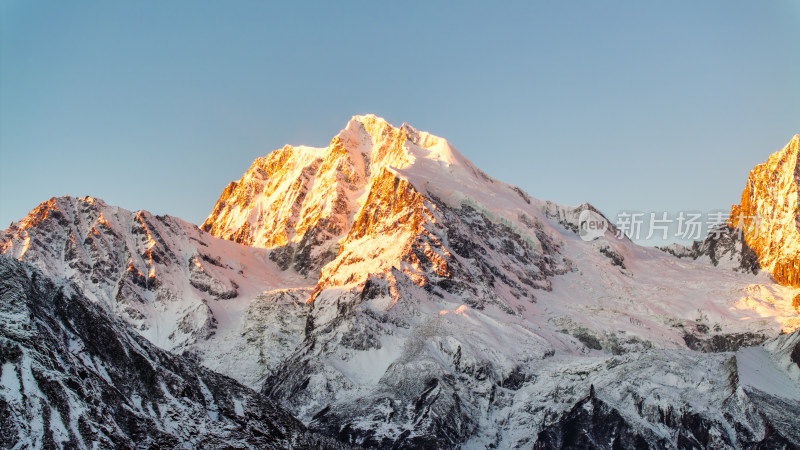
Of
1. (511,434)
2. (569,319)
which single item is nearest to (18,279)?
(511,434)

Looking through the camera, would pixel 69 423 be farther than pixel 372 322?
No

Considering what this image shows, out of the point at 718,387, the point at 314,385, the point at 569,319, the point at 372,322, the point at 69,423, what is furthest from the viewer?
the point at 569,319

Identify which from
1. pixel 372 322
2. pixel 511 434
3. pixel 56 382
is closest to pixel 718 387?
pixel 511 434

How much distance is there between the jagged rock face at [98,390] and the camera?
8000 cm

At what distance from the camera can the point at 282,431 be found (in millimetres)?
105188

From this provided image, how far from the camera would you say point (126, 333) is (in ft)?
348

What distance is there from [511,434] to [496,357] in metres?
20.9

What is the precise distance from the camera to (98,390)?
89000 mm

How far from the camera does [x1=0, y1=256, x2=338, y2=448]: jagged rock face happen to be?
3150 inches

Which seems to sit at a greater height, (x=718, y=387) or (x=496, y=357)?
(x=496, y=357)

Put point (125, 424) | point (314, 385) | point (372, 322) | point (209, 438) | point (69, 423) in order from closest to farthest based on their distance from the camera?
1. point (69, 423)
2. point (125, 424)
3. point (209, 438)
4. point (314, 385)
5. point (372, 322)

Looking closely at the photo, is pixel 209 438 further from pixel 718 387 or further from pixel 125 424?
pixel 718 387

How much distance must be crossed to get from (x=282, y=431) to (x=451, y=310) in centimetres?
7580

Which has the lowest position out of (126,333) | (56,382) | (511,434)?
(511,434)
